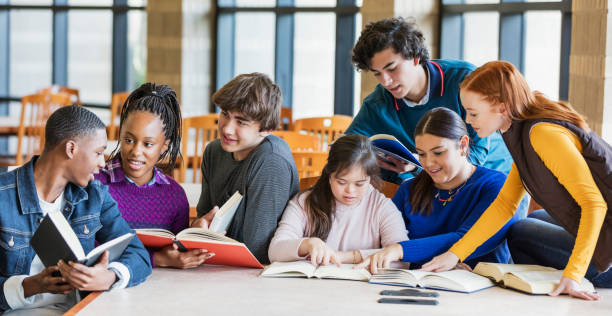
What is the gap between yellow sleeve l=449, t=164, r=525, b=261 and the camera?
2139mm

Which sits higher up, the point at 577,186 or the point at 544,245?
the point at 577,186

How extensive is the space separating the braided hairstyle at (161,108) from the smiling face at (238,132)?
16 centimetres

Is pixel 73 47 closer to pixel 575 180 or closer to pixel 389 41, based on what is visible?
pixel 389 41

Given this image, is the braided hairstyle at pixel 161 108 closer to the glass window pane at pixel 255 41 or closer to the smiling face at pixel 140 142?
the smiling face at pixel 140 142

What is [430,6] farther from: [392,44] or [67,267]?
[67,267]

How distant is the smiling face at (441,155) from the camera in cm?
235

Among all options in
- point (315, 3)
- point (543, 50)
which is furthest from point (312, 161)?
point (315, 3)

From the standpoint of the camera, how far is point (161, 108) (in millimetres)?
2389

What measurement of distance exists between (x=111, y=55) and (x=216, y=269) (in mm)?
5954

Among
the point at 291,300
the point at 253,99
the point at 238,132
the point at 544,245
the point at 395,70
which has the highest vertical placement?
the point at 395,70

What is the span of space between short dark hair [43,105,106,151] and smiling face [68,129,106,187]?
18 millimetres

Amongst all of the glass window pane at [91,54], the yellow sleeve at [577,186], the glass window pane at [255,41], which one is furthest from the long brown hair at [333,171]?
the glass window pane at [91,54]

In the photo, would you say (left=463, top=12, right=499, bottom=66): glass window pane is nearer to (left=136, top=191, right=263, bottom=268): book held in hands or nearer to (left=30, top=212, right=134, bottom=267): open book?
(left=136, top=191, right=263, bottom=268): book held in hands

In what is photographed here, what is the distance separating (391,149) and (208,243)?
2.49ft
